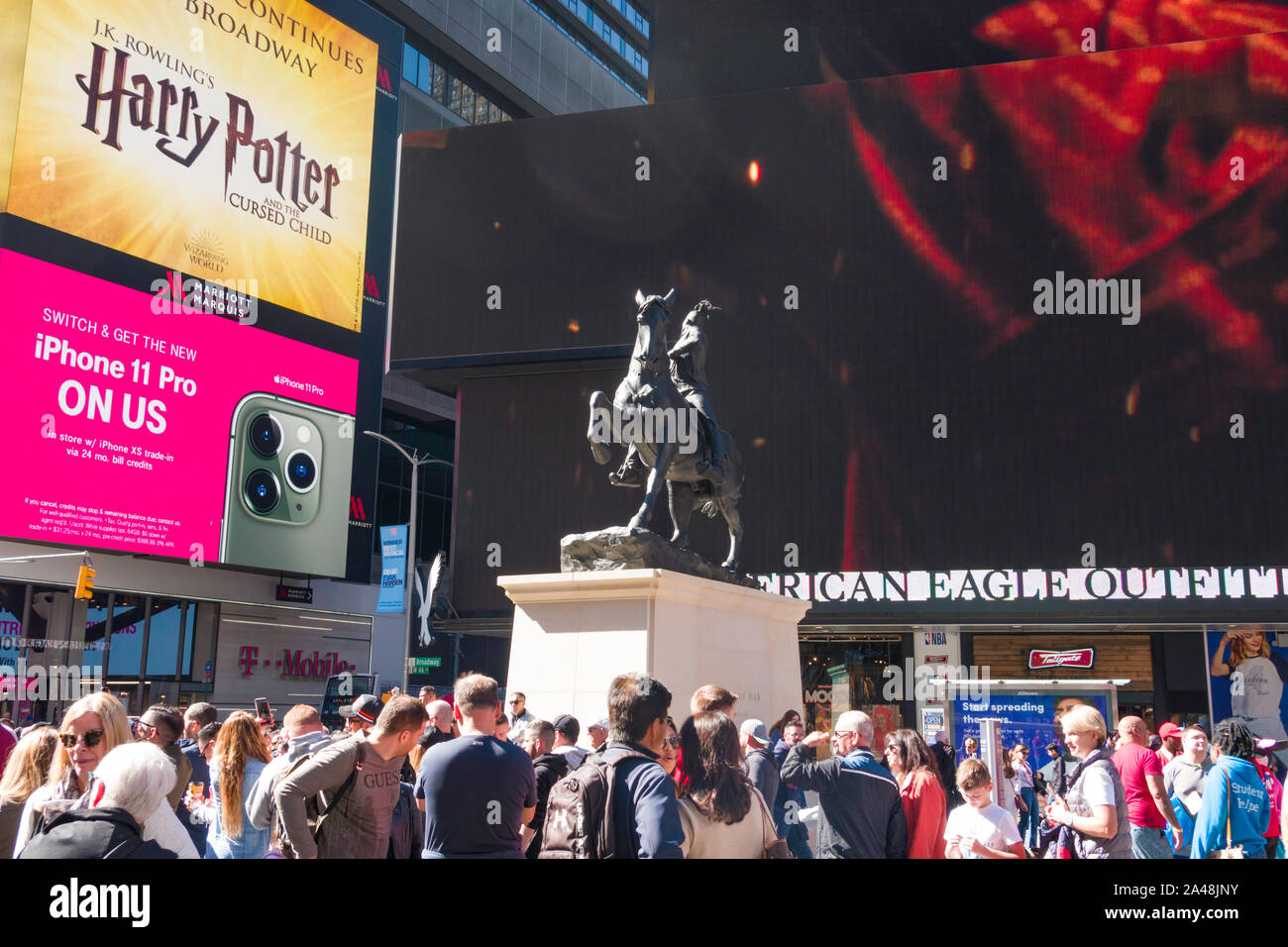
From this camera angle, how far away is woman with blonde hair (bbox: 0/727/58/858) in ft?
17.2

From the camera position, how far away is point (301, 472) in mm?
36406

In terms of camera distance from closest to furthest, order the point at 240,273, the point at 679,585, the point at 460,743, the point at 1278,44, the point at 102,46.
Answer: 1. the point at 460,743
2. the point at 679,585
3. the point at 1278,44
4. the point at 102,46
5. the point at 240,273

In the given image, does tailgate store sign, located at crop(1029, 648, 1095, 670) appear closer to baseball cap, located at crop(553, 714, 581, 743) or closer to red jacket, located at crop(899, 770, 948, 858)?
baseball cap, located at crop(553, 714, 581, 743)

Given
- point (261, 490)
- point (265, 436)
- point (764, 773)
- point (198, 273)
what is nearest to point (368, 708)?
point (764, 773)

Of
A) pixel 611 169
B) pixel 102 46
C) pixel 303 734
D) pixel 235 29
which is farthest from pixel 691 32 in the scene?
pixel 303 734

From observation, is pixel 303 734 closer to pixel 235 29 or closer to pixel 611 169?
pixel 611 169

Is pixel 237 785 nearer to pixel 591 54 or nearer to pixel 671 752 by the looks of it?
pixel 671 752

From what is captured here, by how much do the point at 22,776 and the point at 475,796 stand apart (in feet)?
7.56

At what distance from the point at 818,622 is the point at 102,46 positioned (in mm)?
25004

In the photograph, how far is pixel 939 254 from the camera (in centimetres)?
2877

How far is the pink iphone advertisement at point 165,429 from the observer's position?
94.0 ft

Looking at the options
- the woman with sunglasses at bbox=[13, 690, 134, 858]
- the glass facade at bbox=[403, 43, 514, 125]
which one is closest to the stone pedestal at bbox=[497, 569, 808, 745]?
the woman with sunglasses at bbox=[13, 690, 134, 858]

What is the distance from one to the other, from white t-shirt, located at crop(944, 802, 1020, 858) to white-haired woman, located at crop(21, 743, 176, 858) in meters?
3.78

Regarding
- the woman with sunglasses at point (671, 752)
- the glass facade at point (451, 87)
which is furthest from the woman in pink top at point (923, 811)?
the glass facade at point (451, 87)
